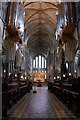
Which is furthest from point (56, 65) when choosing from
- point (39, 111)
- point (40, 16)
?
point (39, 111)

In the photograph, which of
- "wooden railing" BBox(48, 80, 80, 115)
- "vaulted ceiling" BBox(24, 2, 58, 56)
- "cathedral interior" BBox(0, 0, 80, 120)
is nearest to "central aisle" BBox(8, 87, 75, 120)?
"cathedral interior" BBox(0, 0, 80, 120)

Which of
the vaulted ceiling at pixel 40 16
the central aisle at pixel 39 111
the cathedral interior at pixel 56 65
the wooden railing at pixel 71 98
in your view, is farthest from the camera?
the vaulted ceiling at pixel 40 16

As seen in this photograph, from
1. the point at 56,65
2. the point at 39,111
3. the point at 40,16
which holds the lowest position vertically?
the point at 39,111

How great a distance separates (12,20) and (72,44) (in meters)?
8.63

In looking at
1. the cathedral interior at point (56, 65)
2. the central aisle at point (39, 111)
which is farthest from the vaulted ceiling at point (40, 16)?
the central aisle at point (39, 111)

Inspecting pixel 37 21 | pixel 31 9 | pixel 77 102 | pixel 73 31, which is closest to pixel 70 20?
pixel 73 31

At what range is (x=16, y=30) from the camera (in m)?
21.9

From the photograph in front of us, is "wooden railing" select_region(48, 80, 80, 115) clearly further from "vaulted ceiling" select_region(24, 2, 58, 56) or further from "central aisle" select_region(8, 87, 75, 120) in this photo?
"vaulted ceiling" select_region(24, 2, 58, 56)

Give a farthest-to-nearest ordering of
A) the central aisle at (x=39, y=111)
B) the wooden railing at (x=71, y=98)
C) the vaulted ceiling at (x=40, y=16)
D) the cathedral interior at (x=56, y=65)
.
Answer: the vaulted ceiling at (x=40, y=16)
the cathedral interior at (x=56, y=65)
the wooden railing at (x=71, y=98)
the central aisle at (x=39, y=111)

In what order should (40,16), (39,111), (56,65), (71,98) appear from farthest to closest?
1. (56,65)
2. (40,16)
3. (71,98)
4. (39,111)

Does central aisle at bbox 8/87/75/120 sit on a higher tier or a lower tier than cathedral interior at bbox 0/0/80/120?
lower

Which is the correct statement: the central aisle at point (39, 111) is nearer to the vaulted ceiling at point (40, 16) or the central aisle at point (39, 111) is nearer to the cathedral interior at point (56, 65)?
the cathedral interior at point (56, 65)

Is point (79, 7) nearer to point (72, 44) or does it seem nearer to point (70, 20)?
point (70, 20)

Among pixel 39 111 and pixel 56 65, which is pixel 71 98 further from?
pixel 56 65
